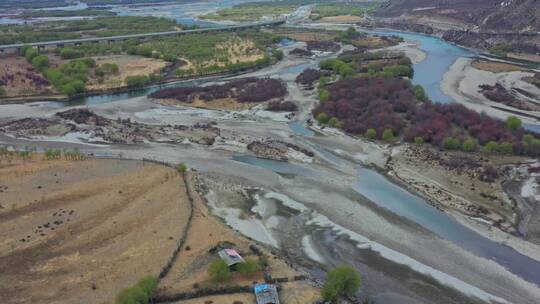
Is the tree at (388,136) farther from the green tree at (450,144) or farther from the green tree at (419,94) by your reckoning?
the green tree at (419,94)

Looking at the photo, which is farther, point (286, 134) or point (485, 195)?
point (286, 134)

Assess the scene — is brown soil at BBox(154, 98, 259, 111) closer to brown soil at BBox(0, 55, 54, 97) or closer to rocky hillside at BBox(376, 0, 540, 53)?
brown soil at BBox(0, 55, 54, 97)

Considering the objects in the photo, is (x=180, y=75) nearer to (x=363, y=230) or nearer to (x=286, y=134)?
(x=286, y=134)

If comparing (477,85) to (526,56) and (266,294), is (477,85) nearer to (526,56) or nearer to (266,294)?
(526,56)

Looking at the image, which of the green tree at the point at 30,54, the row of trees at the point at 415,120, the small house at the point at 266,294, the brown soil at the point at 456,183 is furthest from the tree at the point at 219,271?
the green tree at the point at 30,54

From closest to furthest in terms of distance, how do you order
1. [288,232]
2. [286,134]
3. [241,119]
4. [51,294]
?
[51,294] < [288,232] < [286,134] < [241,119]

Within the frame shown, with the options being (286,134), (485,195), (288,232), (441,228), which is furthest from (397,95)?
(288,232)

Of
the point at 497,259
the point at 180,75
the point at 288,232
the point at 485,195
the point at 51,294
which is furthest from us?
the point at 180,75

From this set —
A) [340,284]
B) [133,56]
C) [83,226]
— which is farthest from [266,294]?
[133,56]
